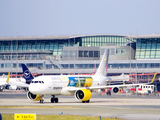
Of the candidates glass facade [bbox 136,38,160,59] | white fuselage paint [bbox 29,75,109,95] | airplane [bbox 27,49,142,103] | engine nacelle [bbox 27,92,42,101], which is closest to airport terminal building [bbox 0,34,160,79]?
glass facade [bbox 136,38,160,59]

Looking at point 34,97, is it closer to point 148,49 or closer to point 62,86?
point 62,86

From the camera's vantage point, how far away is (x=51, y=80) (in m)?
53.6

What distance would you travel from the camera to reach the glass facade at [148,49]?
147 meters

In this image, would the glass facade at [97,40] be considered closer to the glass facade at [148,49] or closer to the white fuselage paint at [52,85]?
the glass facade at [148,49]

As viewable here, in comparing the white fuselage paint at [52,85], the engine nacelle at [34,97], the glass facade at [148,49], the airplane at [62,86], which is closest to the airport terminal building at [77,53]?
the glass facade at [148,49]

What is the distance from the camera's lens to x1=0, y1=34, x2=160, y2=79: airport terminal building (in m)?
143

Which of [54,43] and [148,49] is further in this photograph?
[54,43]

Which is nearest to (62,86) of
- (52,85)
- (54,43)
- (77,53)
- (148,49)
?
(52,85)

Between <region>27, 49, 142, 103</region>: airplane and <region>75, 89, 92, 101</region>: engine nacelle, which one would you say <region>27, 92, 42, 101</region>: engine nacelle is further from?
<region>75, 89, 92, 101</region>: engine nacelle

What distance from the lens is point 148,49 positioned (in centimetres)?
14700

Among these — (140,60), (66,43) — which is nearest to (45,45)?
(66,43)

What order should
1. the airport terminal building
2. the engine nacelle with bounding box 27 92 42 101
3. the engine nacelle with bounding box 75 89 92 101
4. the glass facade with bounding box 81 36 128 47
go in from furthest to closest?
1. the glass facade with bounding box 81 36 128 47
2. the airport terminal building
3. the engine nacelle with bounding box 27 92 42 101
4. the engine nacelle with bounding box 75 89 92 101

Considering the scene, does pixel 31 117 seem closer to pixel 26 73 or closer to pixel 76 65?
pixel 26 73

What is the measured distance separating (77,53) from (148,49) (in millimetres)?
30900
